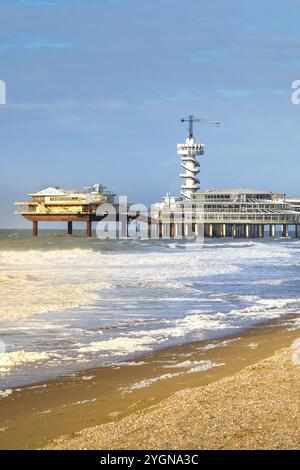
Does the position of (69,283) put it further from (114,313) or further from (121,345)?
(121,345)

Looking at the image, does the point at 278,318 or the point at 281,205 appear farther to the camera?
the point at 281,205

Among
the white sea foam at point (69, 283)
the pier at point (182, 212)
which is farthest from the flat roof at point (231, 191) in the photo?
the white sea foam at point (69, 283)

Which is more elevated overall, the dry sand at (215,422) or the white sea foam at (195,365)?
the dry sand at (215,422)

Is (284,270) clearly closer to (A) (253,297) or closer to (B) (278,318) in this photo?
(A) (253,297)

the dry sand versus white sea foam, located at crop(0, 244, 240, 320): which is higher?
the dry sand

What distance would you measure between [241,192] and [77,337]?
107m

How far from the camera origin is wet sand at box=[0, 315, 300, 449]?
6660 millimetres

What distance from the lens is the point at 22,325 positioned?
15891 mm

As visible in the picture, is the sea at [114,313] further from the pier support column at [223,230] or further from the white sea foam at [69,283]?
the pier support column at [223,230]

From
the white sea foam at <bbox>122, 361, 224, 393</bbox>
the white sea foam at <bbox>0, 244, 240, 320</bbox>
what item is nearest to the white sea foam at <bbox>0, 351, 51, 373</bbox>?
the white sea foam at <bbox>122, 361, 224, 393</bbox>

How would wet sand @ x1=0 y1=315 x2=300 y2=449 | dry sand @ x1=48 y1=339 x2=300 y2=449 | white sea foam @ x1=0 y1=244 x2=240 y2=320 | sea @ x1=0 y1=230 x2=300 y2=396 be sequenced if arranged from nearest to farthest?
dry sand @ x1=48 y1=339 x2=300 y2=449, wet sand @ x1=0 y1=315 x2=300 y2=449, sea @ x1=0 y1=230 x2=300 y2=396, white sea foam @ x1=0 y1=244 x2=240 y2=320

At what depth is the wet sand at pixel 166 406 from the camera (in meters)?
6.66

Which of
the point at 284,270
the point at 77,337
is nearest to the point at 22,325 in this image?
the point at 77,337

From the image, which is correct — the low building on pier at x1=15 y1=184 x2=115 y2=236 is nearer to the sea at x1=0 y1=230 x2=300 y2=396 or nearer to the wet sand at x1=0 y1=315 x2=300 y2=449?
the sea at x1=0 y1=230 x2=300 y2=396
